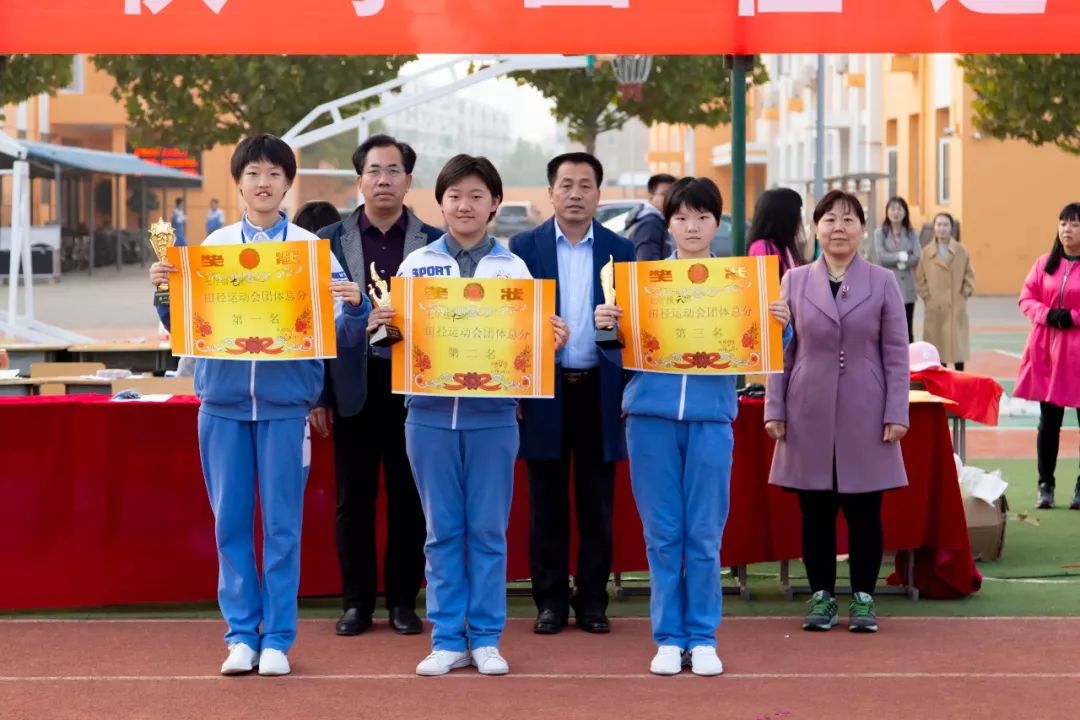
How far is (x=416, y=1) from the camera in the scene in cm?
814

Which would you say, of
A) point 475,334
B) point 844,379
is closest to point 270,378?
point 475,334

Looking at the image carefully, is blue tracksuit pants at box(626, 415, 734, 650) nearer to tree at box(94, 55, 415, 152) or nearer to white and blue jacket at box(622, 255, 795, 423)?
white and blue jacket at box(622, 255, 795, 423)

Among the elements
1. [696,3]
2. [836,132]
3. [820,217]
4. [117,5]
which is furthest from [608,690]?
[836,132]

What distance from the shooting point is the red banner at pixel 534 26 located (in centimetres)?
808

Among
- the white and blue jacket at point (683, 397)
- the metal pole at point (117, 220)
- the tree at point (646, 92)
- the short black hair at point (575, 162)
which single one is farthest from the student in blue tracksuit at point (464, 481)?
the metal pole at point (117, 220)

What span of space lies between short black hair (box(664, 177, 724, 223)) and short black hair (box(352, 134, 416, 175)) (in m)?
1.07

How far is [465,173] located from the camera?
21.5ft

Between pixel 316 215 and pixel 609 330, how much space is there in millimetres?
2429

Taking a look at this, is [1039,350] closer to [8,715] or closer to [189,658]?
[189,658]

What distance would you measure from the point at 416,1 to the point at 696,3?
1313mm

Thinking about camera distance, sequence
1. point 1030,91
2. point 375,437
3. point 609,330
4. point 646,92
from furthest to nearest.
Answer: point 646,92 → point 1030,91 → point 375,437 → point 609,330

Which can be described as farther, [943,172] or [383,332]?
[943,172]

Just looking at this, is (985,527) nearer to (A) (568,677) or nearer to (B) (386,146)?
(A) (568,677)

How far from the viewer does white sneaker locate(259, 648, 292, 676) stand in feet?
20.9
